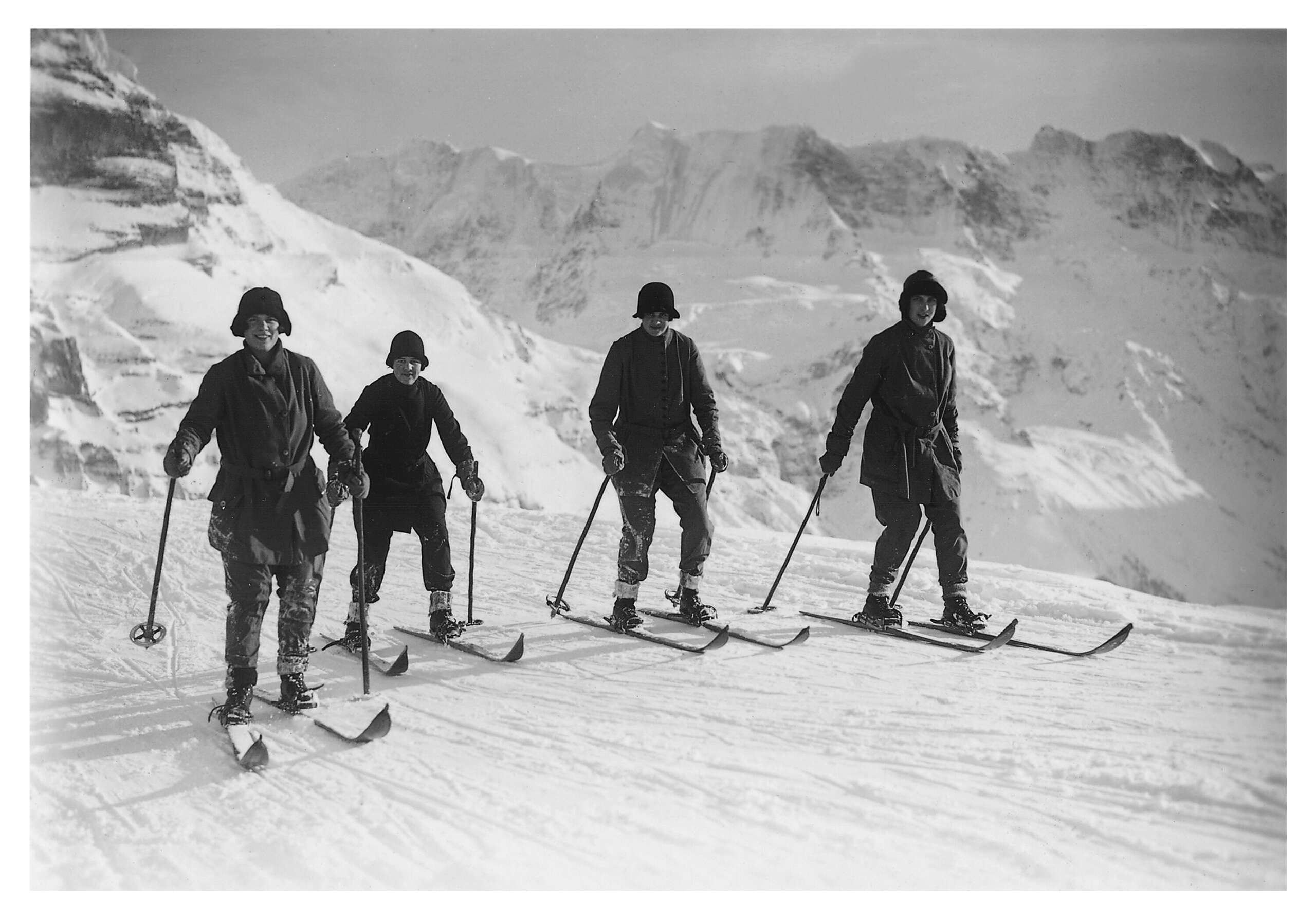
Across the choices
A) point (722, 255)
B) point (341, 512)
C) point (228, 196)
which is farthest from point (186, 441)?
point (722, 255)

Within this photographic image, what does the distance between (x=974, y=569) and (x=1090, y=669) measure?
1967mm

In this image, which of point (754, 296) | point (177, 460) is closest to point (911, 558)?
point (177, 460)

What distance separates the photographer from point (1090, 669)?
4.16 meters

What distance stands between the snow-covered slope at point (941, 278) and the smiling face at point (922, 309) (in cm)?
2633

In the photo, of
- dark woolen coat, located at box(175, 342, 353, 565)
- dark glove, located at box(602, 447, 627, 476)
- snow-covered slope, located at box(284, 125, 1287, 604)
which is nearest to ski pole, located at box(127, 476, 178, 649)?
dark woolen coat, located at box(175, 342, 353, 565)

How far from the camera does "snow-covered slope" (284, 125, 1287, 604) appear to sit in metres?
44.7

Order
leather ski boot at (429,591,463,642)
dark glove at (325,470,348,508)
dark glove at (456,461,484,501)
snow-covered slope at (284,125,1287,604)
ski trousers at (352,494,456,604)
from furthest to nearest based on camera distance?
snow-covered slope at (284,125,1287,604)
leather ski boot at (429,591,463,642)
ski trousers at (352,494,456,604)
dark glove at (456,461,484,501)
dark glove at (325,470,348,508)

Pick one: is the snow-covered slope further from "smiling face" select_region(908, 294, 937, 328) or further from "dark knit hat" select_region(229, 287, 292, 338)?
"dark knit hat" select_region(229, 287, 292, 338)

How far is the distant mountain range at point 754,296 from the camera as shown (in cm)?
888

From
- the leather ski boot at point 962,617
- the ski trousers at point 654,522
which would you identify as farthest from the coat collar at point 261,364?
the leather ski boot at point 962,617

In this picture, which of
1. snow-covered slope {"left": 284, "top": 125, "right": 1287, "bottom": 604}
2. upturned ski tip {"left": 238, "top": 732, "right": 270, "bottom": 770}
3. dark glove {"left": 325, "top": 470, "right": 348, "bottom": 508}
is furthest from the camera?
snow-covered slope {"left": 284, "top": 125, "right": 1287, "bottom": 604}

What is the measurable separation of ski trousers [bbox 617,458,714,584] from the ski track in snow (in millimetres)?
312

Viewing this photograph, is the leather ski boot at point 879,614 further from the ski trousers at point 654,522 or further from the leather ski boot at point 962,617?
the ski trousers at point 654,522

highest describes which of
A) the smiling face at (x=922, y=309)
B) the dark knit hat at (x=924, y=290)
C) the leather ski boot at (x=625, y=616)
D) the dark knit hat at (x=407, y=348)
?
the dark knit hat at (x=924, y=290)
